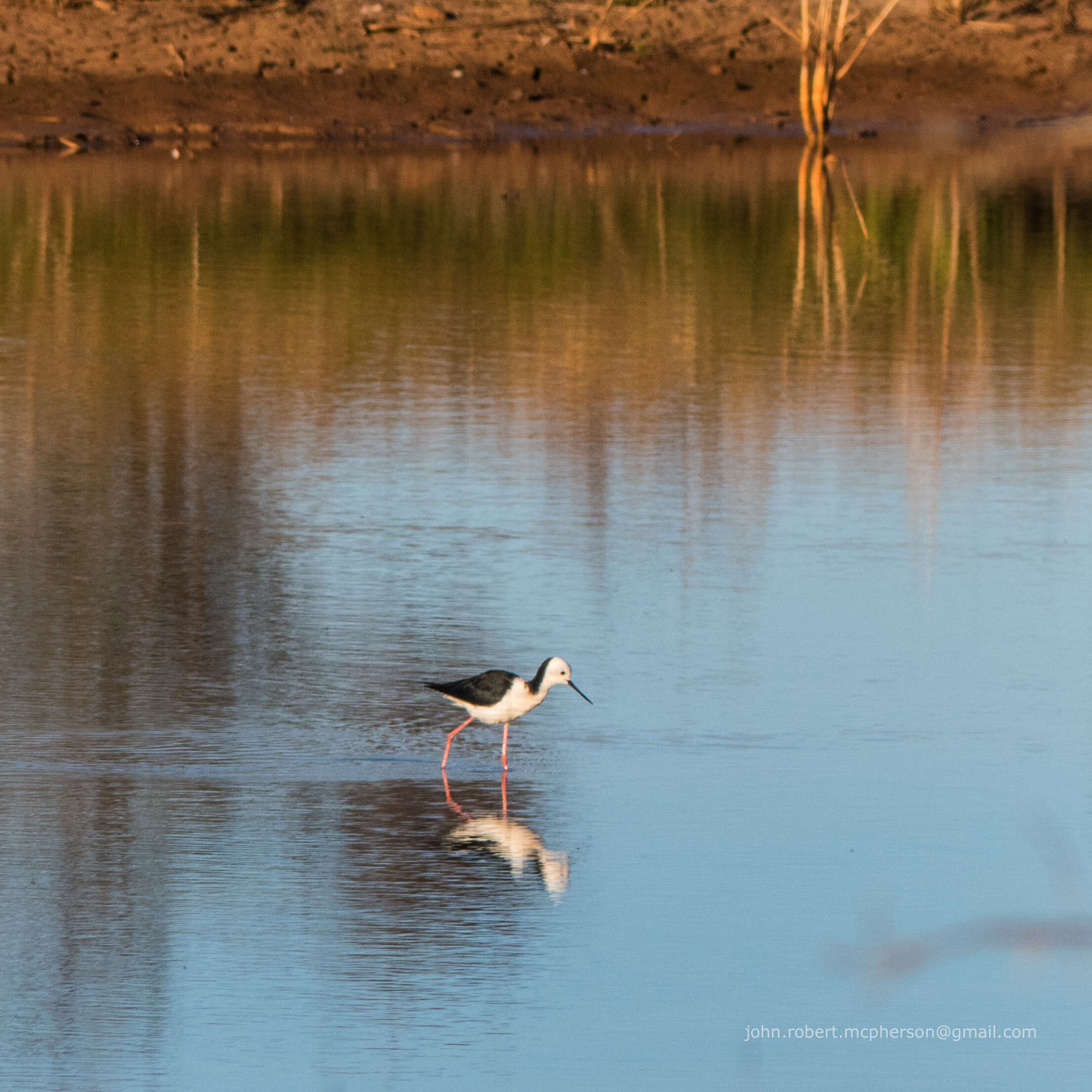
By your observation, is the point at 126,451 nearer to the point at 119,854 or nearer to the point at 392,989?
the point at 119,854

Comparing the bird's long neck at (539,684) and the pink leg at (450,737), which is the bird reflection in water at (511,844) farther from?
the bird's long neck at (539,684)

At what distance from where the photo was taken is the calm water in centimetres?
594

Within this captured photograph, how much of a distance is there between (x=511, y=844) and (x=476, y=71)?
24.4 meters

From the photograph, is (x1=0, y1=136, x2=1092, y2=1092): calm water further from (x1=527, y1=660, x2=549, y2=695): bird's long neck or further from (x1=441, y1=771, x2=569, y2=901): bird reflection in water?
(x1=527, y1=660, x2=549, y2=695): bird's long neck

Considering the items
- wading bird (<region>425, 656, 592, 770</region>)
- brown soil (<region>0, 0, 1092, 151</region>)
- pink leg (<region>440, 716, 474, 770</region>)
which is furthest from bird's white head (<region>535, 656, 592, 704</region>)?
brown soil (<region>0, 0, 1092, 151</region>)

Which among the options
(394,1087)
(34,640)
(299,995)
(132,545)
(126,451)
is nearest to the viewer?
(394,1087)

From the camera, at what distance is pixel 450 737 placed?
7734 millimetres

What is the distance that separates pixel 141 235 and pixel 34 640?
→ 1261cm

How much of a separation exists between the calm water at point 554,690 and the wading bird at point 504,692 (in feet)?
0.88

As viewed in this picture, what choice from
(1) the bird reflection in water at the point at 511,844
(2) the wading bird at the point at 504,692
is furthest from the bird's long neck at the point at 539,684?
(1) the bird reflection in water at the point at 511,844

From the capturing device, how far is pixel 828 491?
1171 centimetres

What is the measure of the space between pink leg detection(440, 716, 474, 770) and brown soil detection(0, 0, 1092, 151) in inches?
834

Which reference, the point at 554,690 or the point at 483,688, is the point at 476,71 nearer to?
the point at 554,690

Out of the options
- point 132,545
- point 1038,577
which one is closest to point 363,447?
point 132,545
